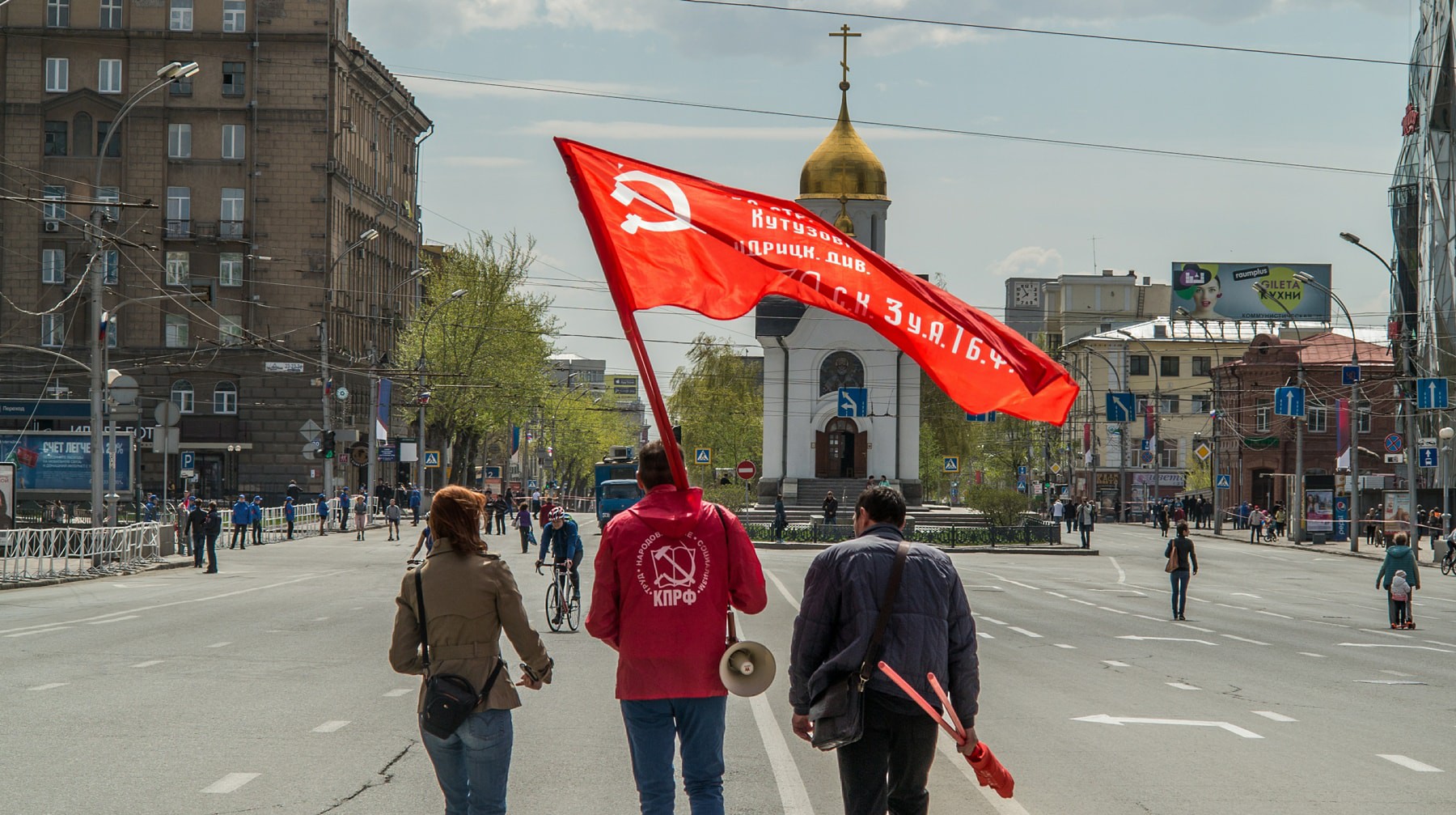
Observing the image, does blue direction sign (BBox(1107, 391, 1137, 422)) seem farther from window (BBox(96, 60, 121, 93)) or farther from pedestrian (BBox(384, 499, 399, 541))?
window (BBox(96, 60, 121, 93))

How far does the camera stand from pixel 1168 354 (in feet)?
371

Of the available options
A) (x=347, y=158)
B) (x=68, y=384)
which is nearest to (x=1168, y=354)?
(x=347, y=158)

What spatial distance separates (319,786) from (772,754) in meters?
2.99

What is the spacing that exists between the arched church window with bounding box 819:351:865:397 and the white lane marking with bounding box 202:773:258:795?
61402 mm

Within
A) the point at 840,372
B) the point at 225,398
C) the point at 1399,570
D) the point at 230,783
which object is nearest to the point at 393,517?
the point at 225,398

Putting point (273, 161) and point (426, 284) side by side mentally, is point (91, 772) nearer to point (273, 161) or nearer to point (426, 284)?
point (273, 161)

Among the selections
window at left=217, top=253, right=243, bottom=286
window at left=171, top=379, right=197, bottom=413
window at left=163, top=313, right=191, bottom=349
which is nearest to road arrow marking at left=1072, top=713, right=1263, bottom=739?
window at left=171, top=379, right=197, bottom=413

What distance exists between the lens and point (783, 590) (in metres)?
29.2

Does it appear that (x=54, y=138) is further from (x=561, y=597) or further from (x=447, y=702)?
(x=447, y=702)

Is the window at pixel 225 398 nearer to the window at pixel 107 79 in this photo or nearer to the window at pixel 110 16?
the window at pixel 107 79

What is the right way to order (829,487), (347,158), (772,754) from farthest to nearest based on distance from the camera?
(347,158)
(829,487)
(772,754)

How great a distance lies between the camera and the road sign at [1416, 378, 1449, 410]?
50281 millimetres

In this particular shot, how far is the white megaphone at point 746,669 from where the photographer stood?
6102 millimetres

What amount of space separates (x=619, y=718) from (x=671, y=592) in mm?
5957
